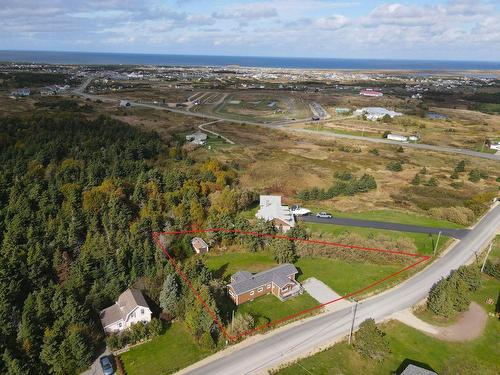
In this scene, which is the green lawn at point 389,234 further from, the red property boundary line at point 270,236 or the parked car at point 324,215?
the parked car at point 324,215

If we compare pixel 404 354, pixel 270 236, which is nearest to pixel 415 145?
pixel 270 236

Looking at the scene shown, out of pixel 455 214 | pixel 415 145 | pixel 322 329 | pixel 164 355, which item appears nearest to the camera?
pixel 164 355

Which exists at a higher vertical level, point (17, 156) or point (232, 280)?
point (17, 156)

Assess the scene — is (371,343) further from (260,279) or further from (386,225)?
(386,225)

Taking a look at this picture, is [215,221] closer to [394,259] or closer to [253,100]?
[394,259]

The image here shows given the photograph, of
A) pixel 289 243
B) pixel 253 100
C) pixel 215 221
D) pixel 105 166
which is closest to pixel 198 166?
pixel 105 166
